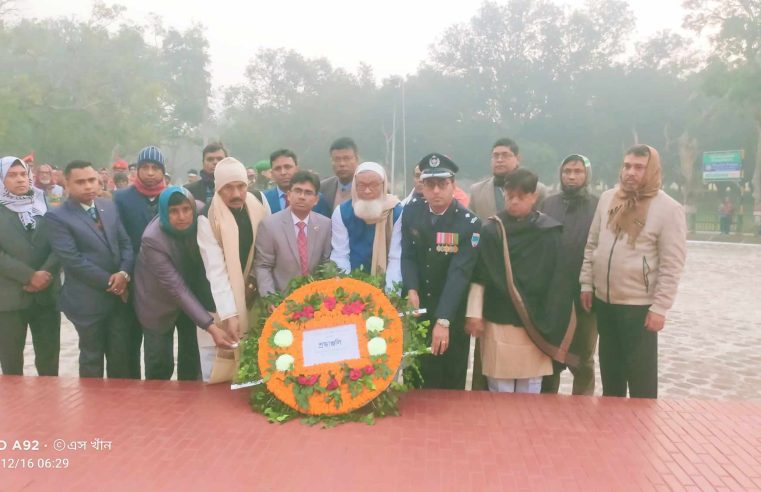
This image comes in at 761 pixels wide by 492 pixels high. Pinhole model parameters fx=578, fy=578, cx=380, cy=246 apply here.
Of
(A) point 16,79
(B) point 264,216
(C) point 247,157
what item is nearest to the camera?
(B) point 264,216

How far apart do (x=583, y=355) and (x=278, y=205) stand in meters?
2.82

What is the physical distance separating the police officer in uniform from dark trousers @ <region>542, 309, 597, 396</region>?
84 centimetres

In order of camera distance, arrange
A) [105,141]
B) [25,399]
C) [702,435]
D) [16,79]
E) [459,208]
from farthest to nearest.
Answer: [105,141], [16,79], [459,208], [25,399], [702,435]

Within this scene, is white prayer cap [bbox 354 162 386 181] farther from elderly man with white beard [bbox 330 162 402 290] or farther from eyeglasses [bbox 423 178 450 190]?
eyeglasses [bbox 423 178 450 190]

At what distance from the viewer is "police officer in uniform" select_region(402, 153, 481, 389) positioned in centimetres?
364

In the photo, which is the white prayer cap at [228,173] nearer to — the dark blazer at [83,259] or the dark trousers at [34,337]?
the dark blazer at [83,259]

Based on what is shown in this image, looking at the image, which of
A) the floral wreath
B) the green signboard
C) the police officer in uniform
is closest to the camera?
the floral wreath

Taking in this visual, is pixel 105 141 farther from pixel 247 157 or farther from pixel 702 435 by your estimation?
pixel 702 435

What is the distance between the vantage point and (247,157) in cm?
4306

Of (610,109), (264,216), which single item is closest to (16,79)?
(264,216)

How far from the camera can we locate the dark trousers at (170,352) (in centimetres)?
402

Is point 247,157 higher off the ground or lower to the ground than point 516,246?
higher

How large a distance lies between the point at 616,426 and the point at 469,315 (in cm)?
105

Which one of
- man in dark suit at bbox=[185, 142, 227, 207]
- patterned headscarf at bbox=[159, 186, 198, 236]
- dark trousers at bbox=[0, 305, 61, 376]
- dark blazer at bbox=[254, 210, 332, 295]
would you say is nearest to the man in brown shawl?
dark blazer at bbox=[254, 210, 332, 295]
